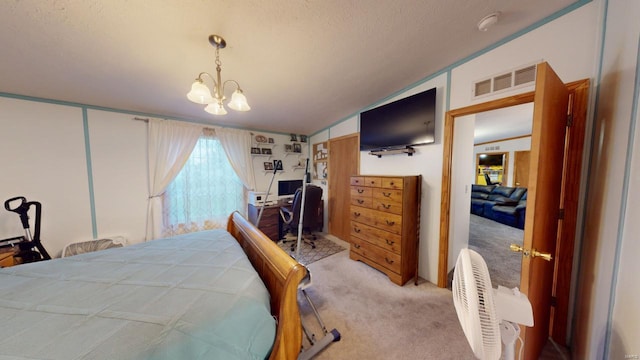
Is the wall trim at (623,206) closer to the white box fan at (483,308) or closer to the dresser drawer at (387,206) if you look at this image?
the white box fan at (483,308)

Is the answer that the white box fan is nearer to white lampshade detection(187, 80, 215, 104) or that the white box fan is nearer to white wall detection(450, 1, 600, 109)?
white wall detection(450, 1, 600, 109)

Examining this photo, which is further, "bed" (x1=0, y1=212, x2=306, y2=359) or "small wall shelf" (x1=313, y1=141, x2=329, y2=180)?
"small wall shelf" (x1=313, y1=141, x2=329, y2=180)

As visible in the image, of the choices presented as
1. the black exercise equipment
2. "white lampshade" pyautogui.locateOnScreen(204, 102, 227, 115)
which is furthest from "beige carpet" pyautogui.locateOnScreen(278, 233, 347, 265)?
the black exercise equipment

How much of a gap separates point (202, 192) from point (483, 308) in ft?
12.0

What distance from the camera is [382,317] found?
1647 millimetres

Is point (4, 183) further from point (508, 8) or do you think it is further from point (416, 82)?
point (508, 8)

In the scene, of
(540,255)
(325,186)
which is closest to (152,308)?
(540,255)

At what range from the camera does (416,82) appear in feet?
6.98

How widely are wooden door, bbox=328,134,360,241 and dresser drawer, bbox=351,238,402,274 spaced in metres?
0.72

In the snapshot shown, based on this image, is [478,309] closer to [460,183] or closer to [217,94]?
[217,94]

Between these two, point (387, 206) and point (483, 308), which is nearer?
point (483, 308)

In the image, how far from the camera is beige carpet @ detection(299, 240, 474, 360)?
4.42 feet

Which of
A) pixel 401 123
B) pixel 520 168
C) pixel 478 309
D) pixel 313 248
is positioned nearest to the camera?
pixel 478 309

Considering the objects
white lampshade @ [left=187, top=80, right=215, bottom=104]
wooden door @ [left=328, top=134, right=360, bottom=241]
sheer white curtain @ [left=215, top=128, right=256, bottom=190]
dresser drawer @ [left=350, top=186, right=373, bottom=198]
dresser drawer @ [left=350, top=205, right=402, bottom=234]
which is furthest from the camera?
sheer white curtain @ [left=215, top=128, right=256, bottom=190]
